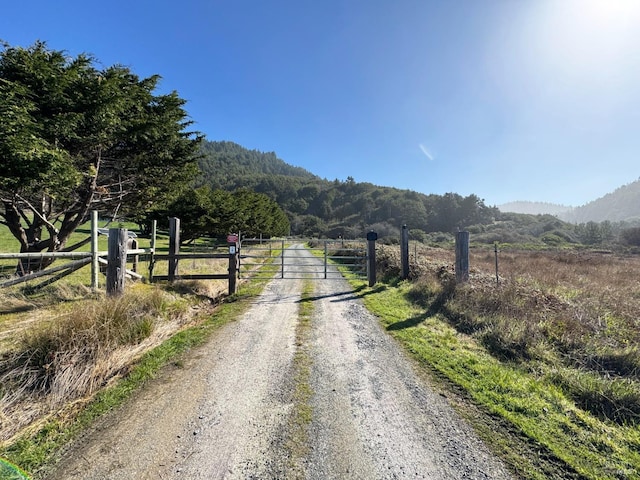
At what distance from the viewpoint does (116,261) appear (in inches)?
261

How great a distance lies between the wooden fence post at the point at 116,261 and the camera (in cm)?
658

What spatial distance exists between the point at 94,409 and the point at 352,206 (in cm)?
13580

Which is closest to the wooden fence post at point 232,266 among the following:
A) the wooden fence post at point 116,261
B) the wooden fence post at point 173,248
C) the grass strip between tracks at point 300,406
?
the wooden fence post at point 173,248

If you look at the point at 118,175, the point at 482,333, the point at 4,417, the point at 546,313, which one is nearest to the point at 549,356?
the point at 482,333

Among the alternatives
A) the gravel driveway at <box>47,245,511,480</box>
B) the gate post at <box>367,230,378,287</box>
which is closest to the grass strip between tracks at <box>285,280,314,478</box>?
the gravel driveway at <box>47,245,511,480</box>

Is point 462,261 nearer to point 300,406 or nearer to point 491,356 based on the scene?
point 491,356

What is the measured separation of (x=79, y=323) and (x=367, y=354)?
13.6 ft

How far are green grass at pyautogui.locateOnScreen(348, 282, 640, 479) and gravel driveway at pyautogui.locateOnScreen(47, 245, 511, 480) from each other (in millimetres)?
361

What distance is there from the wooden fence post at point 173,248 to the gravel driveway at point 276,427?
499 cm

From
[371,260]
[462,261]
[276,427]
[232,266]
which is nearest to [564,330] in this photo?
[462,261]

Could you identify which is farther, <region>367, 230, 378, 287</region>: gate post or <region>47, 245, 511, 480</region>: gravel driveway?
<region>367, 230, 378, 287</region>: gate post

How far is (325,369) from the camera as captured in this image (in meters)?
4.12

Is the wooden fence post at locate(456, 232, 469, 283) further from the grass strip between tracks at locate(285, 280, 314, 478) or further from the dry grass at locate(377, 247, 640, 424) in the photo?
the grass strip between tracks at locate(285, 280, 314, 478)

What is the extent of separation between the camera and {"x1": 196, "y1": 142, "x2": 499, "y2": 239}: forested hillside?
10425 centimetres
